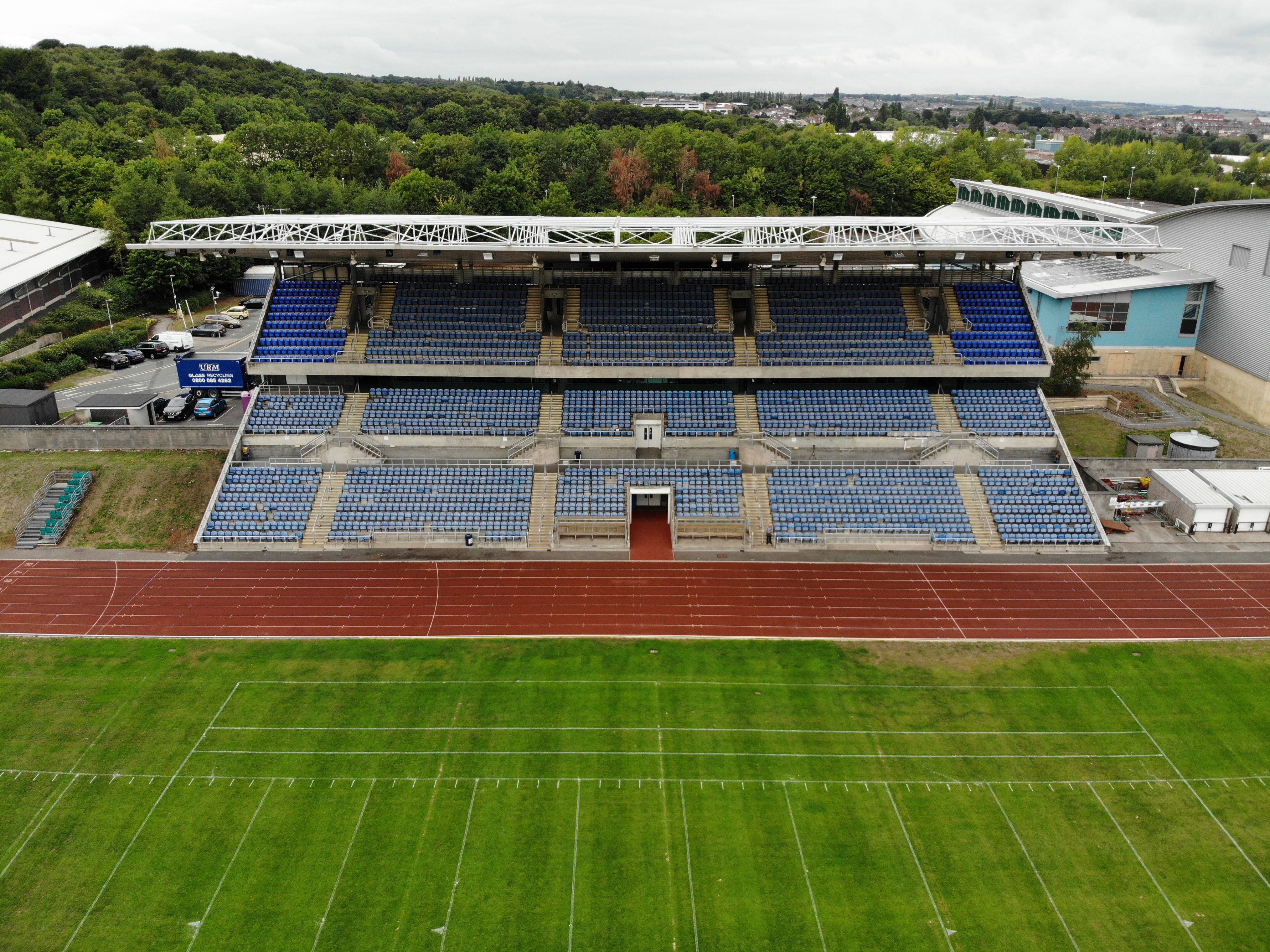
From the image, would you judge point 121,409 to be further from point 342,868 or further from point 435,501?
point 342,868

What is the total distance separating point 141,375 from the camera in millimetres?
55469

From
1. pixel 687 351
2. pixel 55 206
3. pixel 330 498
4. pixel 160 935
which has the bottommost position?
pixel 160 935

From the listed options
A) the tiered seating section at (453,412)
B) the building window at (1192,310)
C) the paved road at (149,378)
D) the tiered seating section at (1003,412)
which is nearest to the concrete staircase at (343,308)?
the tiered seating section at (453,412)

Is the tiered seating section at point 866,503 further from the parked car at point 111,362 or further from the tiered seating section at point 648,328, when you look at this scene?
the parked car at point 111,362

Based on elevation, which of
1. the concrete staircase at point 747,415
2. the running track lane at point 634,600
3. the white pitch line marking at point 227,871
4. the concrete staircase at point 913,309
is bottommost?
the white pitch line marking at point 227,871

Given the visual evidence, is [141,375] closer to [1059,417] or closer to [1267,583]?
[1059,417]

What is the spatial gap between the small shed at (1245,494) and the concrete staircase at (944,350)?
13.6 meters

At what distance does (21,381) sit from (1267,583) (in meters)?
71.1

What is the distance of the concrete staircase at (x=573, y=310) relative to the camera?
152ft

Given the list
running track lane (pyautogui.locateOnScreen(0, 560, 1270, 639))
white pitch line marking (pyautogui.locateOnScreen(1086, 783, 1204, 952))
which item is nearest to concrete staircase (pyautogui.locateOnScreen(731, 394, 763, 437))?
running track lane (pyautogui.locateOnScreen(0, 560, 1270, 639))

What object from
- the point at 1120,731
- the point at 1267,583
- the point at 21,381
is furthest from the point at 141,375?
the point at 1267,583

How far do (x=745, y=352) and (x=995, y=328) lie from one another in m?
15.0

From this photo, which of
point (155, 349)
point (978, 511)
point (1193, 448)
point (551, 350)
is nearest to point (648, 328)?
point (551, 350)

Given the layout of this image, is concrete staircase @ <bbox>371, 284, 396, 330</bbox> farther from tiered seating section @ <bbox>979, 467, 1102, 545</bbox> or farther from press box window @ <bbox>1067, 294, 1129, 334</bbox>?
press box window @ <bbox>1067, 294, 1129, 334</bbox>
